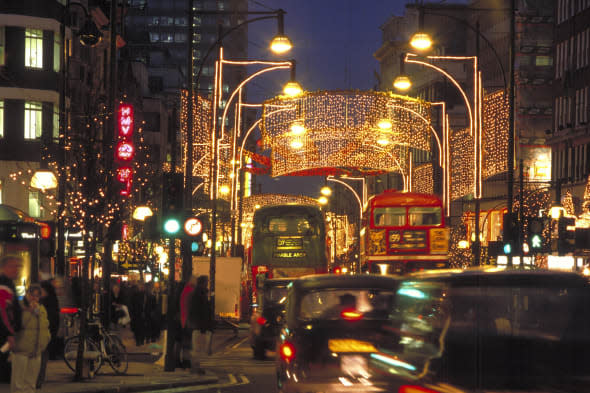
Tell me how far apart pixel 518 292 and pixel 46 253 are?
22.8 metres

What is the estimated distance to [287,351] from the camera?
13.3 m

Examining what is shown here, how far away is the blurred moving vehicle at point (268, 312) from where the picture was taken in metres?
24.2

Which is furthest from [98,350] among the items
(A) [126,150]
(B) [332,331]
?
(A) [126,150]

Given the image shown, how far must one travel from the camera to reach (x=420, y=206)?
4028cm

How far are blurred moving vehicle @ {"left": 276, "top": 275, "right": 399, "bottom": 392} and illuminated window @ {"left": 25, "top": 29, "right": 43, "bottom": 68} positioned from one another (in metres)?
36.9

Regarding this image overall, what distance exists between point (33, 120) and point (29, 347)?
34.2m

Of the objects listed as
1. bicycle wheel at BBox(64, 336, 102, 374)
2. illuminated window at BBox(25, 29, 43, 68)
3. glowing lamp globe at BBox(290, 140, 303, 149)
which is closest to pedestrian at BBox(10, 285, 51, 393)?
bicycle wheel at BBox(64, 336, 102, 374)

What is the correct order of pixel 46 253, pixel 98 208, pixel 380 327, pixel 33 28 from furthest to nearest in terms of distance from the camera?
pixel 33 28
pixel 46 253
pixel 98 208
pixel 380 327

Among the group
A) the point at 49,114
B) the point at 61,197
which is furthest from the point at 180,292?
the point at 49,114

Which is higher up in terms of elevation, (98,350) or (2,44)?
(2,44)

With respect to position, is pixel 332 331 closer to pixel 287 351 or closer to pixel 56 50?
pixel 287 351

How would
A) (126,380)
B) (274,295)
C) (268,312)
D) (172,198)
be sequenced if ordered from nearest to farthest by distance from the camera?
(126,380) → (172,198) → (274,295) → (268,312)

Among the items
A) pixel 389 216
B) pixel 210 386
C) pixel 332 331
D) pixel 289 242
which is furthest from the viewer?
pixel 289 242

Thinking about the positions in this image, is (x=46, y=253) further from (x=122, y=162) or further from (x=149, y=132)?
(x=149, y=132)
